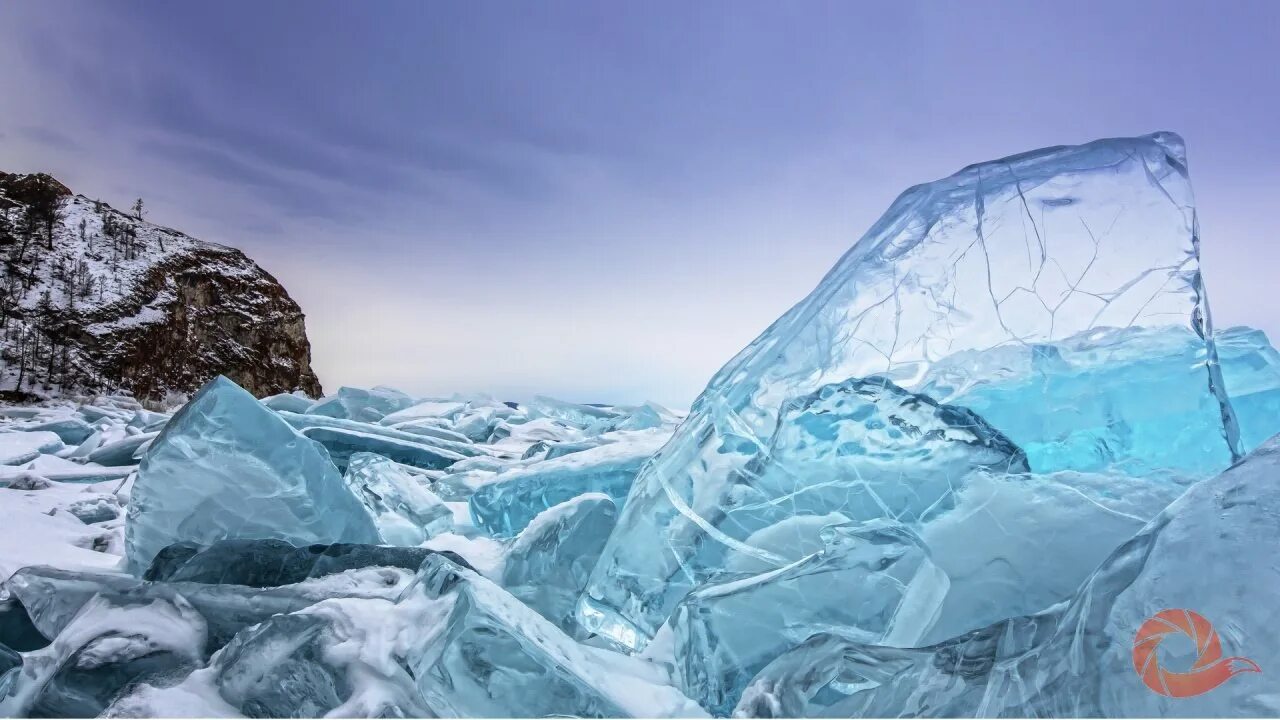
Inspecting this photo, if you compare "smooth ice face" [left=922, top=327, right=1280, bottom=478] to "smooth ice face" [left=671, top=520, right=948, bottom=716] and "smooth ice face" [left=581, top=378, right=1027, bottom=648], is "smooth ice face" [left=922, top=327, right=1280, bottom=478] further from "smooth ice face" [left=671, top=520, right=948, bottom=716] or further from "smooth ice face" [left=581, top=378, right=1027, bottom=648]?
"smooth ice face" [left=671, top=520, right=948, bottom=716]

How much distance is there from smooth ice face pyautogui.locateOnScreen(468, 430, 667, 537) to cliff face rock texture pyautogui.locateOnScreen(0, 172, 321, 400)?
25863 mm

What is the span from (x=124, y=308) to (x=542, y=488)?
1117 inches

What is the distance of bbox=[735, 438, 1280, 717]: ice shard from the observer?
688 millimetres

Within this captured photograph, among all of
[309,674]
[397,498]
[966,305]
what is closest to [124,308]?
[397,498]

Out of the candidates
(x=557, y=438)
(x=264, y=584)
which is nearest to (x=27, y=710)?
(x=264, y=584)

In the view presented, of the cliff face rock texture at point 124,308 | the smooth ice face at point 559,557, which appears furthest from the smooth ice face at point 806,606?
the cliff face rock texture at point 124,308

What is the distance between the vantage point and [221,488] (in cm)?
169

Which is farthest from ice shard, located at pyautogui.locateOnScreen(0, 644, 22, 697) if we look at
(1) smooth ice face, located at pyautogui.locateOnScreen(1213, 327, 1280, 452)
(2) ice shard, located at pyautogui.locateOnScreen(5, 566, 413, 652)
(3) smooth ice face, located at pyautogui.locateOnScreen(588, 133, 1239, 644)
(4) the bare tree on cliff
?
(4) the bare tree on cliff

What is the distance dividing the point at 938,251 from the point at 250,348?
3142 centimetres

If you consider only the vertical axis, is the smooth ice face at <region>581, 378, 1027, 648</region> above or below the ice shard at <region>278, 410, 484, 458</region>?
above

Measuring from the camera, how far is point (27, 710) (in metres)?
0.94

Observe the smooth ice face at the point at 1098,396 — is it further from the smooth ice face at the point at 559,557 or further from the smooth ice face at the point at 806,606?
the smooth ice face at the point at 559,557

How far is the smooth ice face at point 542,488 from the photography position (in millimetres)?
2434

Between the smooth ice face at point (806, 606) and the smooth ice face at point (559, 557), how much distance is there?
44cm
